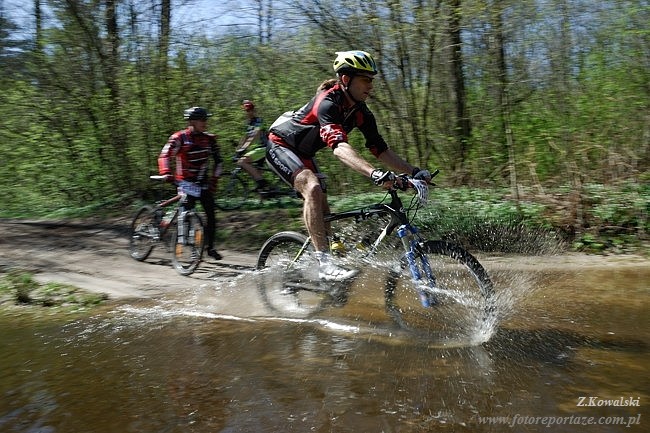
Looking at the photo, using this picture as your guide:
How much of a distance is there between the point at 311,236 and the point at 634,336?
8.70 feet

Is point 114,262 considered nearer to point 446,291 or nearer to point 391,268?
point 391,268

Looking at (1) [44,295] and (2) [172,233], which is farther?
(2) [172,233]

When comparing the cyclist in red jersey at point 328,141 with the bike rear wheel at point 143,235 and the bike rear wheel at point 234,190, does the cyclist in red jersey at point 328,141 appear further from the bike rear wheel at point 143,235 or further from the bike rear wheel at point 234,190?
the bike rear wheel at point 234,190

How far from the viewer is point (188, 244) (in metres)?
7.64

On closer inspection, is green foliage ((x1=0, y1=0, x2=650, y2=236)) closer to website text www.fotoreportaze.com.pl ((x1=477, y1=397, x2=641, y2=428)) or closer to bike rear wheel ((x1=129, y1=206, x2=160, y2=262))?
bike rear wheel ((x1=129, y1=206, x2=160, y2=262))

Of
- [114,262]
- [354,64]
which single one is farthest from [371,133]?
[114,262]

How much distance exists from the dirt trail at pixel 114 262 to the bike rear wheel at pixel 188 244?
146mm

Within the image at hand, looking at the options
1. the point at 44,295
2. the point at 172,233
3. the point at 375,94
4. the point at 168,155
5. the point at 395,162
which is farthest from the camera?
the point at 375,94

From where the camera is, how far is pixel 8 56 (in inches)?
501

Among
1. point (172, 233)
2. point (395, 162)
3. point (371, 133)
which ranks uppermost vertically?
point (371, 133)

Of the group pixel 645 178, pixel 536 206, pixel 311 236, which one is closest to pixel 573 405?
pixel 311 236

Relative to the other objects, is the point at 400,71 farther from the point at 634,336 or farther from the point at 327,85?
the point at 634,336

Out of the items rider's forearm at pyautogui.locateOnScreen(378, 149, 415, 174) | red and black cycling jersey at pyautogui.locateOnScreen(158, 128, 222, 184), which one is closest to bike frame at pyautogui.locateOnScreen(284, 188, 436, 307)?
rider's forearm at pyautogui.locateOnScreen(378, 149, 415, 174)

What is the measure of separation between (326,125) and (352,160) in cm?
40
